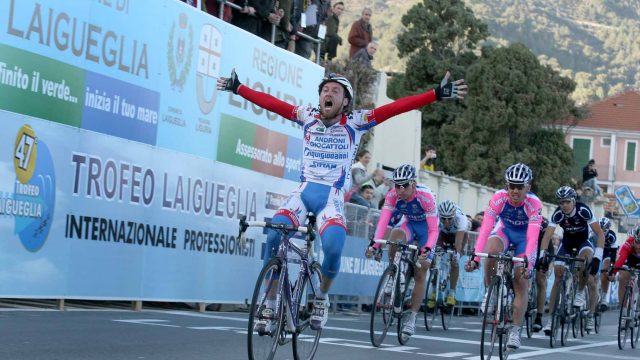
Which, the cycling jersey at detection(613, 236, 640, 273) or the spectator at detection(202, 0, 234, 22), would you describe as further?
the cycling jersey at detection(613, 236, 640, 273)

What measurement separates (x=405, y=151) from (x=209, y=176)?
57.9 ft

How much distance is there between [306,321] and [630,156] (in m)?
91.0

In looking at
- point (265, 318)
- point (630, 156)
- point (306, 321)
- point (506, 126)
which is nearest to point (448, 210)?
point (306, 321)

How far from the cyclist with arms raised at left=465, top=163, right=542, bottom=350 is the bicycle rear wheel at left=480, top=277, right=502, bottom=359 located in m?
0.22

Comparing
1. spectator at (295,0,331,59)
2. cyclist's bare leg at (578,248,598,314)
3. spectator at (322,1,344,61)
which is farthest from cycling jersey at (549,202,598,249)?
spectator at (322,1,344,61)

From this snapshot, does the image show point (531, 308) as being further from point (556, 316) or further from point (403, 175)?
point (403, 175)

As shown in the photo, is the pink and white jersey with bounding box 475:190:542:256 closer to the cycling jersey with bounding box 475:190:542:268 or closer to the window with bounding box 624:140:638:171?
the cycling jersey with bounding box 475:190:542:268

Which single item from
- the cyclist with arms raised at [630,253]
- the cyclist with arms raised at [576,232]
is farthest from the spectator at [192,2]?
the cyclist with arms raised at [630,253]

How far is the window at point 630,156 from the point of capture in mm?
97625

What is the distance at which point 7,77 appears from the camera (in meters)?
13.6

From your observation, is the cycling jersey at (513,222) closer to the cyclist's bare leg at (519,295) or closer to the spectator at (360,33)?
the cyclist's bare leg at (519,295)

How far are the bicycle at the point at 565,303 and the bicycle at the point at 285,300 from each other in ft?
23.3

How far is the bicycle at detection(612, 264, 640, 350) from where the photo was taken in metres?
18.2

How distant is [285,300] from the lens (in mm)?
9820
